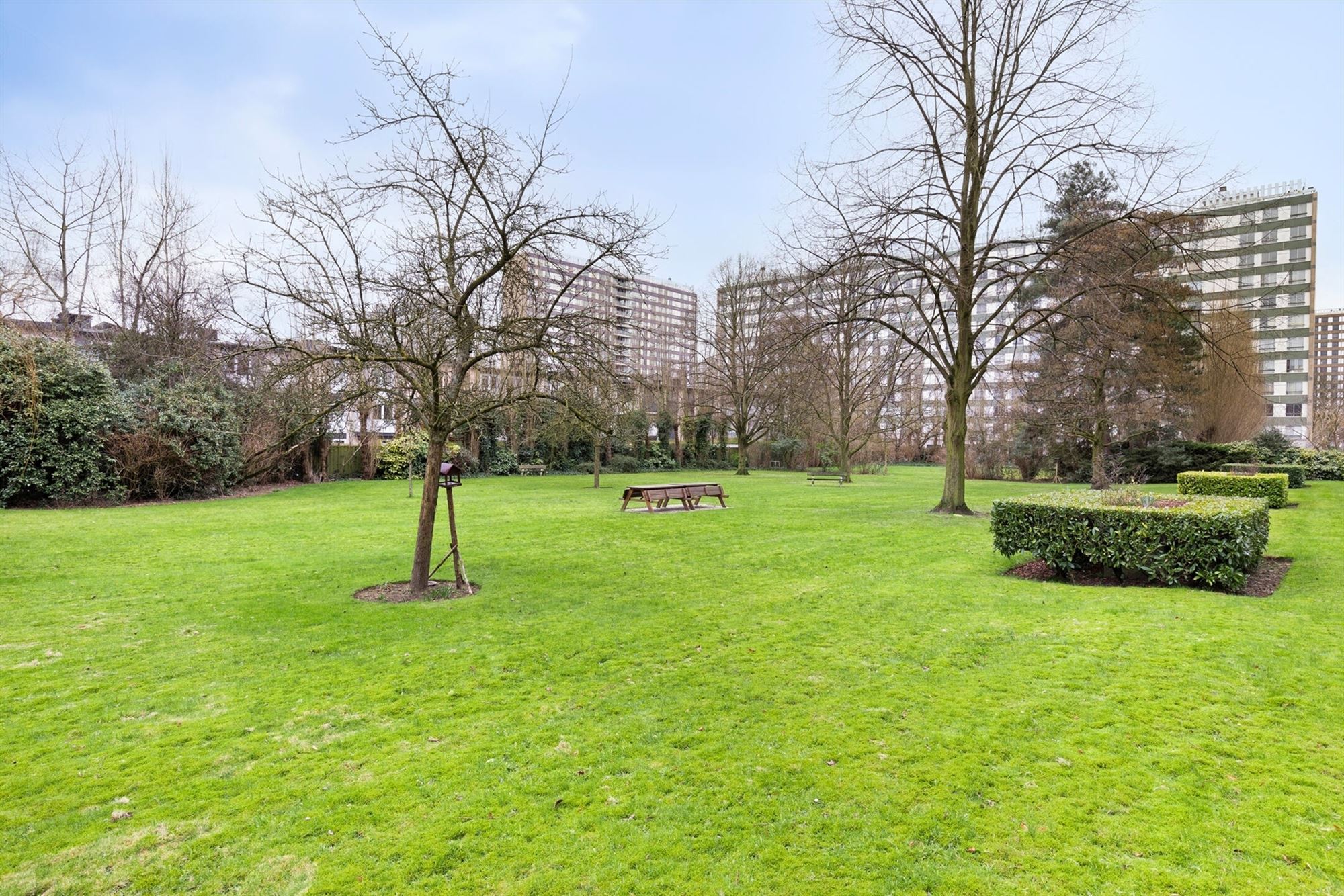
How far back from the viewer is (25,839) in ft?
9.25

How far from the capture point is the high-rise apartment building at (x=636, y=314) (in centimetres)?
761

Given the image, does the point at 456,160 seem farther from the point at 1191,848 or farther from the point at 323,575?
the point at 1191,848

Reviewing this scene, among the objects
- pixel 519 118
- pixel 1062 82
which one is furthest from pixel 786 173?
pixel 519 118

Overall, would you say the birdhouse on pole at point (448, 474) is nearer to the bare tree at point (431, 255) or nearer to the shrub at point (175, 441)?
the bare tree at point (431, 255)

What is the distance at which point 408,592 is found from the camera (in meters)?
7.45

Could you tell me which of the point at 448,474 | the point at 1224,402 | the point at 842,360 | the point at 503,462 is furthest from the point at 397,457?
the point at 1224,402

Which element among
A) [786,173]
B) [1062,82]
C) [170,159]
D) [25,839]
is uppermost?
[170,159]

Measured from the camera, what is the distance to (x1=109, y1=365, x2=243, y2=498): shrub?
16422mm

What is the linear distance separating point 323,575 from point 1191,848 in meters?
8.70

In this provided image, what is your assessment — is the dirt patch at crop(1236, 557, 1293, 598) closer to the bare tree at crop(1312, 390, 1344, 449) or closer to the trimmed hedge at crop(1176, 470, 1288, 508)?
the trimmed hedge at crop(1176, 470, 1288, 508)

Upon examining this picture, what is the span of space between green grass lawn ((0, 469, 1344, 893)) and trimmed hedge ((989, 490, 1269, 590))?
0.49 m

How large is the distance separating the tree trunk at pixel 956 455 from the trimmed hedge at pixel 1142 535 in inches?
223

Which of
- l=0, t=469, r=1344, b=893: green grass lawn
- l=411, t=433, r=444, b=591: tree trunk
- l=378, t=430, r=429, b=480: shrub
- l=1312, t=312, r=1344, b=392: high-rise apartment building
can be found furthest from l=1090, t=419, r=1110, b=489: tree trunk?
l=1312, t=312, r=1344, b=392: high-rise apartment building

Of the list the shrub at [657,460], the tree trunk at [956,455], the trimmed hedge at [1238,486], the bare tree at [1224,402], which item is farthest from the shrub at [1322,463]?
the shrub at [657,460]
